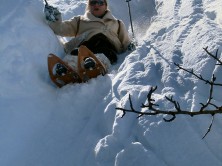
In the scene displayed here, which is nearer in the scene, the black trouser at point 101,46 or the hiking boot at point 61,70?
the hiking boot at point 61,70

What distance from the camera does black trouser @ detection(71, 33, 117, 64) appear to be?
4562mm

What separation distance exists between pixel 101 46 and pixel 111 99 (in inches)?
57.0

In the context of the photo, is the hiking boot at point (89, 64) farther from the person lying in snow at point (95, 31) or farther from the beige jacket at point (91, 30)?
the beige jacket at point (91, 30)

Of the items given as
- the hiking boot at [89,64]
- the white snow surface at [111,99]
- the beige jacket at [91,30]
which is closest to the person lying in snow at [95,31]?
the beige jacket at [91,30]

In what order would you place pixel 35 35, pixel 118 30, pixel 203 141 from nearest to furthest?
pixel 203 141
pixel 35 35
pixel 118 30

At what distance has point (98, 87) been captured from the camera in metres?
3.72

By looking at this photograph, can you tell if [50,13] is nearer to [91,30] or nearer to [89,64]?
[91,30]

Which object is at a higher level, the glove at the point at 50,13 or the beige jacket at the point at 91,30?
the glove at the point at 50,13

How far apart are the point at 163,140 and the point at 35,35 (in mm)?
2231

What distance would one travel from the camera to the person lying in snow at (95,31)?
4.64m

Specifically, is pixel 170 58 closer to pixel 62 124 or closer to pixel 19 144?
pixel 62 124

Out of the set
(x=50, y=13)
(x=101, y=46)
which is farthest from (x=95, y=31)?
(x=50, y=13)

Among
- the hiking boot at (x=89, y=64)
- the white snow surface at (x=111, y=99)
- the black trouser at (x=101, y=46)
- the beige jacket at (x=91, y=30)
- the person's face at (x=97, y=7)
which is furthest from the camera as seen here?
the person's face at (x=97, y=7)

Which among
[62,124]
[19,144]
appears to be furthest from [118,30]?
[19,144]
